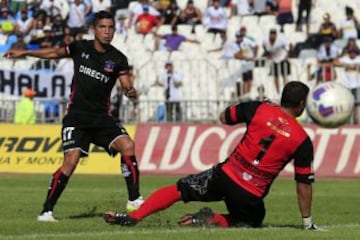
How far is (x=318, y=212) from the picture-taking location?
1420cm

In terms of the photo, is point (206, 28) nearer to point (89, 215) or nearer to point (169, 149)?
point (169, 149)

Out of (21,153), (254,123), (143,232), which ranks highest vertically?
(254,123)

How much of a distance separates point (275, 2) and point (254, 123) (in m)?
20.6

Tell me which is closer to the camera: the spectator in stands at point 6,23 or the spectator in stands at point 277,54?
the spectator in stands at point 277,54

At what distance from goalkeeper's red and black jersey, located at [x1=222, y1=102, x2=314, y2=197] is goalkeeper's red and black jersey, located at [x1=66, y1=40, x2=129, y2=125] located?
257 cm

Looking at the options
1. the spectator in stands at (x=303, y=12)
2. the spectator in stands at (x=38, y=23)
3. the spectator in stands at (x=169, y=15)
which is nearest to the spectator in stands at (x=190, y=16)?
the spectator in stands at (x=169, y=15)

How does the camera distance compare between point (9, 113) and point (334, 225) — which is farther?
point (9, 113)

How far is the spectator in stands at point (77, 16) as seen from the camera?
99.3 feet

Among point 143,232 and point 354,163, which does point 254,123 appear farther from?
point 354,163

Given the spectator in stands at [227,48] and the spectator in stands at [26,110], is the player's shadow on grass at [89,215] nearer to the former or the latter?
the spectator in stands at [26,110]

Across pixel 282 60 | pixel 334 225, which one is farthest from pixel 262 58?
pixel 334 225

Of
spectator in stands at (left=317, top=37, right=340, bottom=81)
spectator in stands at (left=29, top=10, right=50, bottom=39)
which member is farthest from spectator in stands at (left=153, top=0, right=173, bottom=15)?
spectator in stands at (left=317, top=37, right=340, bottom=81)

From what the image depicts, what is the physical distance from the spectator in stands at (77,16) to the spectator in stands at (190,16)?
2.83m

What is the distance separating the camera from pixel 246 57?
91.1ft
